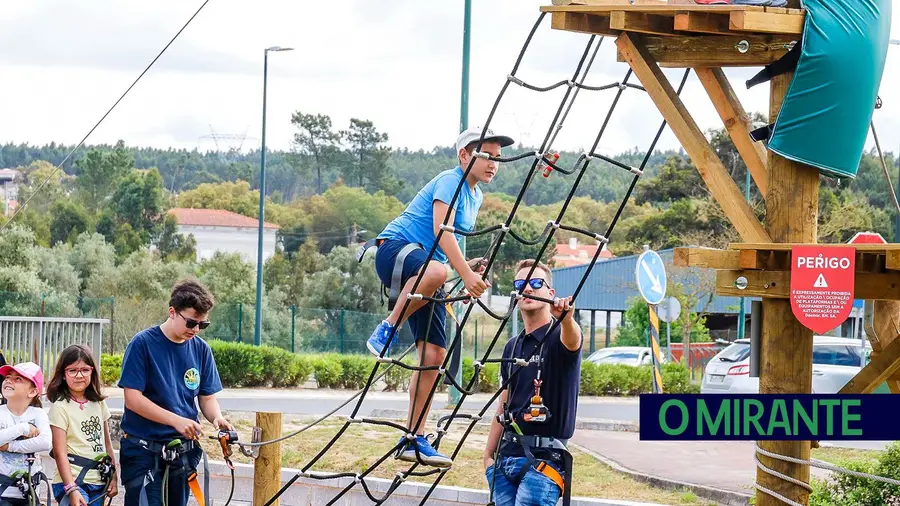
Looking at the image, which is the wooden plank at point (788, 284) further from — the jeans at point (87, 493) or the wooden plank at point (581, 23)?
the jeans at point (87, 493)

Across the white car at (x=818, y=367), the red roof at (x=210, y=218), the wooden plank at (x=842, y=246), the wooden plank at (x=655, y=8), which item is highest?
the red roof at (x=210, y=218)

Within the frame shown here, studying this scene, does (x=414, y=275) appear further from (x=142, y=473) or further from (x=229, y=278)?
(x=229, y=278)

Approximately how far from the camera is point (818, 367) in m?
18.0

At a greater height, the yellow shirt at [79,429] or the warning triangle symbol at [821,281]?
the warning triangle symbol at [821,281]

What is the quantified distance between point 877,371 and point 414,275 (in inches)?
119

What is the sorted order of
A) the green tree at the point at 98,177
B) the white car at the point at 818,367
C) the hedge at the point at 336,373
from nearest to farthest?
the white car at the point at 818,367 < the hedge at the point at 336,373 < the green tree at the point at 98,177

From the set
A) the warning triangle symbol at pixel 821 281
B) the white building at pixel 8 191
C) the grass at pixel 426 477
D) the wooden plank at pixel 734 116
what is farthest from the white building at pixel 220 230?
the warning triangle symbol at pixel 821 281

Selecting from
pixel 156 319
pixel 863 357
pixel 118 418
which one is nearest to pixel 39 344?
pixel 118 418

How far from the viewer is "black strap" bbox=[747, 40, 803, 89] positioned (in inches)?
248

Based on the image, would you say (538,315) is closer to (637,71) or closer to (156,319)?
(637,71)

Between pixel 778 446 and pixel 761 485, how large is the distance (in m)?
0.24

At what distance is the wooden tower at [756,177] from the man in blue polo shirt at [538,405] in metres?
0.99

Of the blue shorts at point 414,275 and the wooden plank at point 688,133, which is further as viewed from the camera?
the wooden plank at point 688,133

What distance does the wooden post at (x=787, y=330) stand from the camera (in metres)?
6.44
